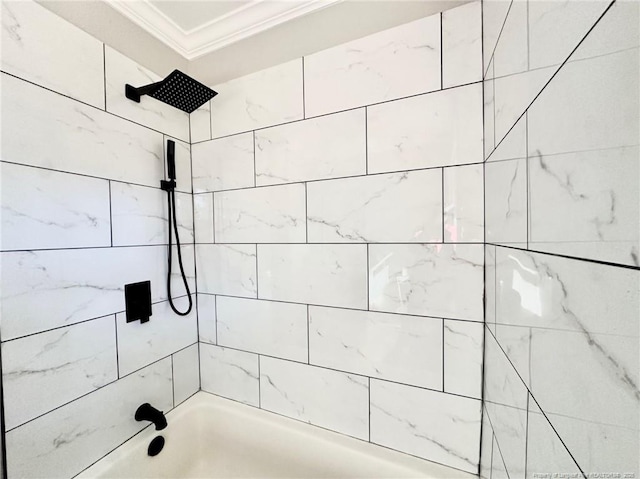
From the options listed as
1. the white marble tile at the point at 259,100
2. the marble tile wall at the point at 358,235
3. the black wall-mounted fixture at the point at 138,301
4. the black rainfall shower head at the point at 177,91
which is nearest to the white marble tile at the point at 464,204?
the marble tile wall at the point at 358,235

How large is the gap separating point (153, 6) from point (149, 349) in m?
1.49

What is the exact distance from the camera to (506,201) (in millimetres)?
683

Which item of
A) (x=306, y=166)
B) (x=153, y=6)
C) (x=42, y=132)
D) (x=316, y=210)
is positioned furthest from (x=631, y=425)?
(x=153, y=6)

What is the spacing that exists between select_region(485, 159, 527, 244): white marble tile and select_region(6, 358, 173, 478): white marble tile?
1.48m

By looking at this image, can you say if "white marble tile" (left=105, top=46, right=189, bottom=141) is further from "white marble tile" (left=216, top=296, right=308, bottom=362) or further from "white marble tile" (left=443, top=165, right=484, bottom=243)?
"white marble tile" (left=443, top=165, right=484, bottom=243)

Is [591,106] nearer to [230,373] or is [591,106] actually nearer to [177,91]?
[177,91]

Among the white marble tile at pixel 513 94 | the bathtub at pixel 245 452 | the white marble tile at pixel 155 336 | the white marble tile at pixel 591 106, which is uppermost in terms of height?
the white marble tile at pixel 513 94

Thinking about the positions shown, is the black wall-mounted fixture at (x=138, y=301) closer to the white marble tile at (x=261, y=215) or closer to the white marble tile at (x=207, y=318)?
the white marble tile at (x=207, y=318)

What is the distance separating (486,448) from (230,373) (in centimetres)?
113

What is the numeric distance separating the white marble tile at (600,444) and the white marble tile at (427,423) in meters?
0.65

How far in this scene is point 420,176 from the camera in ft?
3.18

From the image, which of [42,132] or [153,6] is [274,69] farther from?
[42,132]

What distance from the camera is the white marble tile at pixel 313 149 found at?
1062 mm

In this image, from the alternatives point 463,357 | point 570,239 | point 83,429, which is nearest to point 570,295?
point 570,239
